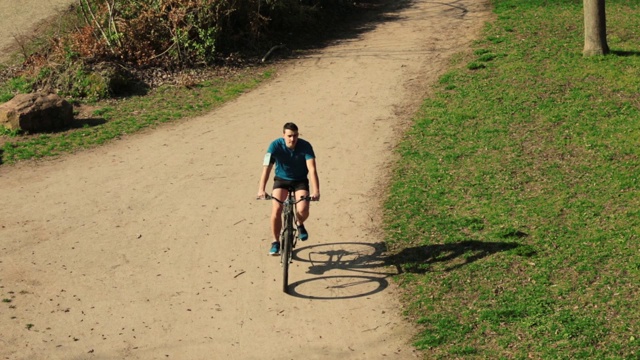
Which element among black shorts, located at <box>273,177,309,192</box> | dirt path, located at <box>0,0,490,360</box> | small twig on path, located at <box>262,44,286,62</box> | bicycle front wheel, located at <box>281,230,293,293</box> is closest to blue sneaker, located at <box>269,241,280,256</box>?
dirt path, located at <box>0,0,490,360</box>

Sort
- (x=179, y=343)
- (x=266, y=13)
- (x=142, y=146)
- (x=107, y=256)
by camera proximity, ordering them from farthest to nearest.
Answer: (x=266, y=13) → (x=142, y=146) → (x=107, y=256) → (x=179, y=343)

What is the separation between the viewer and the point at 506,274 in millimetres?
10617

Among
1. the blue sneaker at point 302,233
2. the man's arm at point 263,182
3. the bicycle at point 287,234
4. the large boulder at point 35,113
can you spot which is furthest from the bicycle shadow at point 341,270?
the large boulder at point 35,113

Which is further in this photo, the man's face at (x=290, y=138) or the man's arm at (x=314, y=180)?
the man's face at (x=290, y=138)

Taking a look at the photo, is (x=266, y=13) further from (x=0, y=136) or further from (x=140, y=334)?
(x=140, y=334)

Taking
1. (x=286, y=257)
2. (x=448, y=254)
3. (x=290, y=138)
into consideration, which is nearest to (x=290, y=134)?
(x=290, y=138)

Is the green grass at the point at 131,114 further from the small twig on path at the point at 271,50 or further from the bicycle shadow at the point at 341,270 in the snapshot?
the bicycle shadow at the point at 341,270

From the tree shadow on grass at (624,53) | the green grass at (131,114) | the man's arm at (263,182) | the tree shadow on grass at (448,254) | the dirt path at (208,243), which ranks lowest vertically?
the tree shadow on grass at (448,254)

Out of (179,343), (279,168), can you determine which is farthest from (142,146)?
(179,343)

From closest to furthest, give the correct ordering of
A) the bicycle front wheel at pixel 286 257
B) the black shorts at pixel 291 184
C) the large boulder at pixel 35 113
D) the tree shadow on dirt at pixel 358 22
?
the bicycle front wheel at pixel 286 257 → the black shorts at pixel 291 184 → the large boulder at pixel 35 113 → the tree shadow on dirt at pixel 358 22

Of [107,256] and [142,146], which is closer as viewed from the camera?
[107,256]

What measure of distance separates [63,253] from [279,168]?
3326 millimetres

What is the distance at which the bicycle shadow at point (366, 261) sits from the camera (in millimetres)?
10555

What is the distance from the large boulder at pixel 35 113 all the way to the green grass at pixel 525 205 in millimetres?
6644
